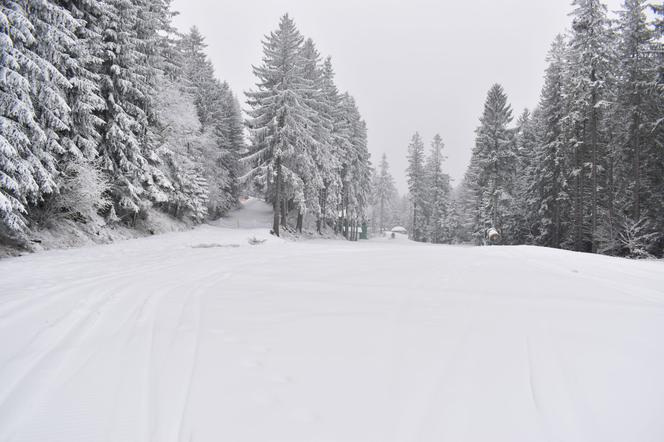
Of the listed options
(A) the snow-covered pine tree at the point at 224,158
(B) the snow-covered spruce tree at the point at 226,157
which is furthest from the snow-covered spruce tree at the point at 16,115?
(B) the snow-covered spruce tree at the point at 226,157

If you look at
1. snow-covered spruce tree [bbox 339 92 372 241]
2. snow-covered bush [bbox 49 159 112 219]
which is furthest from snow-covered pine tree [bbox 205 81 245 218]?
snow-covered bush [bbox 49 159 112 219]

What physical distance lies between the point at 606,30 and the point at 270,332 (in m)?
24.0

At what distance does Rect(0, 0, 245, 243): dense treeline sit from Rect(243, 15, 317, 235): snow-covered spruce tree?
446 centimetres

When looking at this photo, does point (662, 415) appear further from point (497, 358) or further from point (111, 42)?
point (111, 42)

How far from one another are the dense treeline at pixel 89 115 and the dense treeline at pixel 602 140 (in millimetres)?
22287

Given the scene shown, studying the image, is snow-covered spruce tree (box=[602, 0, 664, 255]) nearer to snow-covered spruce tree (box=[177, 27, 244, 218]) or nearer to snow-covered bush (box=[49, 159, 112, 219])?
snow-covered bush (box=[49, 159, 112, 219])

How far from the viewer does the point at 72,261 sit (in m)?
7.57

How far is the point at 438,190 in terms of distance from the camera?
1816 inches

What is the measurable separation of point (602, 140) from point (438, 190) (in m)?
25.2

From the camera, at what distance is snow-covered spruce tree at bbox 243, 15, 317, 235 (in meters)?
20.6

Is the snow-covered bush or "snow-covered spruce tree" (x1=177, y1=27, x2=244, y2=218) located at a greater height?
"snow-covered spruce tree" (x1=177, y1=27, x2=244, y2=218)

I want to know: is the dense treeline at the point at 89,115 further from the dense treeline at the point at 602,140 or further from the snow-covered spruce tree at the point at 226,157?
the dense treeline at the point at 602,140

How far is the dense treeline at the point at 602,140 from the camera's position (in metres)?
16.9

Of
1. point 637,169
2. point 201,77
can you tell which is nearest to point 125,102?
point 201,77
